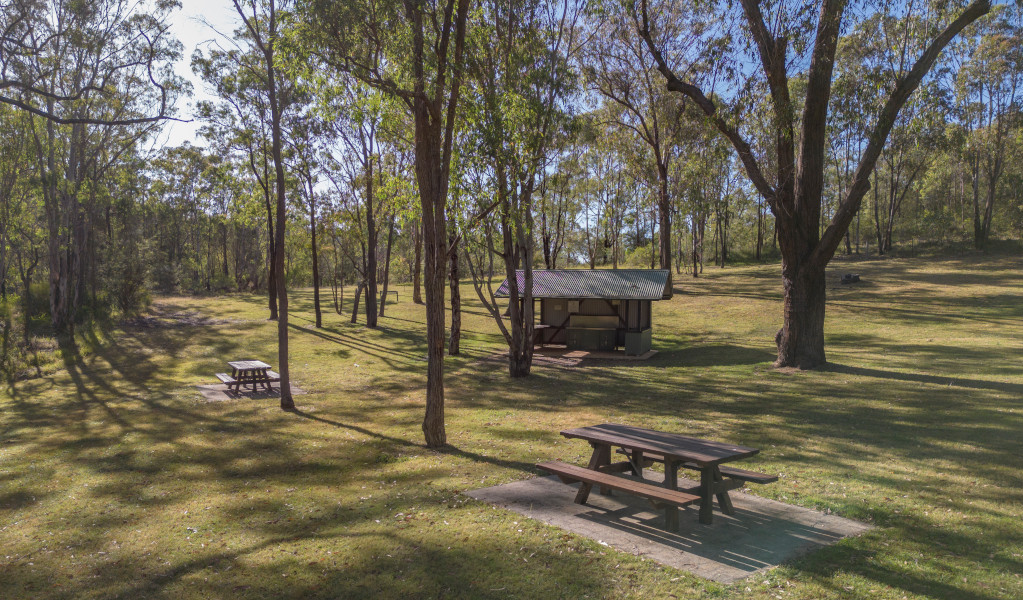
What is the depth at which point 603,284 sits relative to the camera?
2258cm

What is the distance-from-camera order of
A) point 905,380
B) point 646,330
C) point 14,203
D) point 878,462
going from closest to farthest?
point 878,462 < point 905,380 < point 646,330 < point 14,203

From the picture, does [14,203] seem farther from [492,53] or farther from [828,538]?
[828,538]

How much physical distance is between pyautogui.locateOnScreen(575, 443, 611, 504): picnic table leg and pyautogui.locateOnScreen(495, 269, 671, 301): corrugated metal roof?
14682 mm

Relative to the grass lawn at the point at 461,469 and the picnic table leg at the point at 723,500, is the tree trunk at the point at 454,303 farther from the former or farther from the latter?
the picnic table leg at the point at 723,500

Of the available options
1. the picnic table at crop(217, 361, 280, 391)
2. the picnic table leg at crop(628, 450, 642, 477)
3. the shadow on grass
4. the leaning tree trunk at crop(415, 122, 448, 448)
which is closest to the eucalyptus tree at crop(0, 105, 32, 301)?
the picnic table at crop(217, 361, 280, 391)

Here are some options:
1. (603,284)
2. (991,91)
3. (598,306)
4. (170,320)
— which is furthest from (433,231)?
(991,91)

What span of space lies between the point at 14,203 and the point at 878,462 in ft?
121

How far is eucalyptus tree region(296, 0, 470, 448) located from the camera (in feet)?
28.9

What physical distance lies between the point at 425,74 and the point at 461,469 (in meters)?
6.27

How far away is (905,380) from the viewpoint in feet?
45.5

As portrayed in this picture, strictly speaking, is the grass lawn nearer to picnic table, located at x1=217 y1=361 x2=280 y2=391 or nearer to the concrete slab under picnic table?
the concrete slab under picnic table

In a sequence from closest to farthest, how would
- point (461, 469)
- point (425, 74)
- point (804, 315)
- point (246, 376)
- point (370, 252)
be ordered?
point (461, 469)
point (425, 74)
point (246, 376)
point (804, 315)
point (370, 252)

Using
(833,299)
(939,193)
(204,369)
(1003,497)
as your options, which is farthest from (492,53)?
(939,193)

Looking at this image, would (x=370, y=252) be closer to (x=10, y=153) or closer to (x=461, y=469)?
(x=10, y=153)
